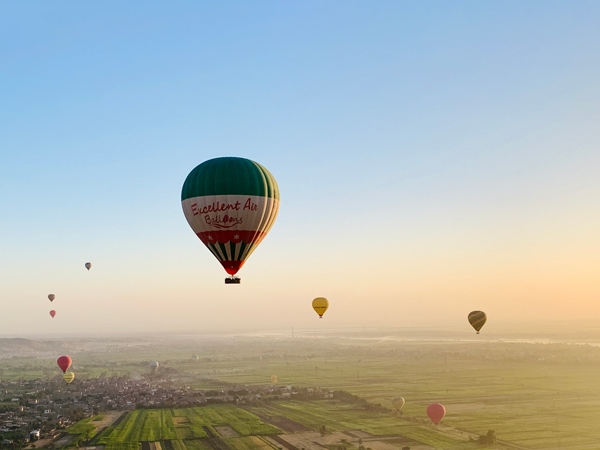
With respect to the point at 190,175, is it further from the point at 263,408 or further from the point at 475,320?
the point at 263,408

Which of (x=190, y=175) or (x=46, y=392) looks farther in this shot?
(x=46, y=392)

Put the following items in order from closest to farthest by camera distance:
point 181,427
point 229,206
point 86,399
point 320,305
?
point 229,206, point 320,305, point 181,427, point 86,399

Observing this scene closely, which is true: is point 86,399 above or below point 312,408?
below

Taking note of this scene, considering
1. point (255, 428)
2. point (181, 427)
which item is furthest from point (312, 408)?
point (181, 427)

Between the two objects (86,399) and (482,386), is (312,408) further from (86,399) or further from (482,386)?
(482,386)

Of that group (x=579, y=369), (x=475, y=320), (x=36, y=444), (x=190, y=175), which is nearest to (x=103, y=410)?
(x=36, y=444)

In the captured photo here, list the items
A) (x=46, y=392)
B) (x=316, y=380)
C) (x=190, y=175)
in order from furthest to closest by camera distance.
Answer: (x=316, y=380) → (x=46, y=392) → (x=190, y=175)

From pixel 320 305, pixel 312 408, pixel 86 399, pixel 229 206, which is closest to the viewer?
pixel 229 206
